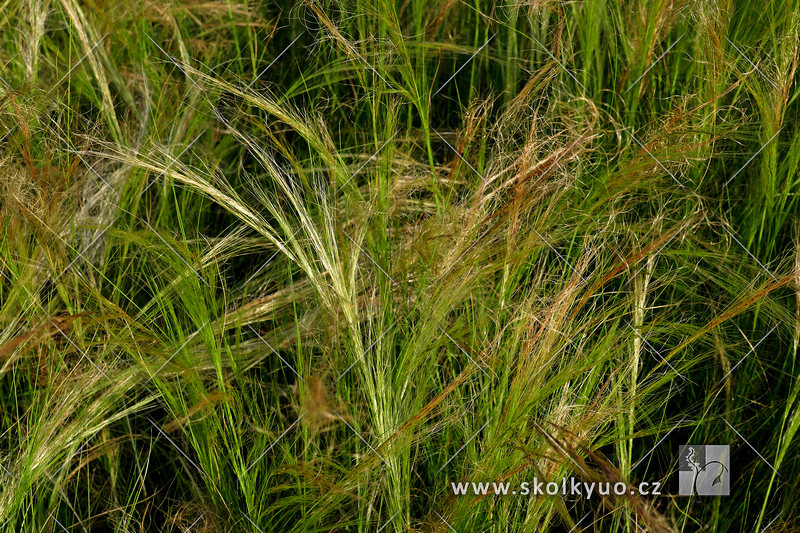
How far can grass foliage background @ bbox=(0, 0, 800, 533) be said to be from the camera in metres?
0.87

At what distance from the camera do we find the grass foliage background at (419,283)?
0.87 metres

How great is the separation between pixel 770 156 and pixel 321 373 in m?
0.62

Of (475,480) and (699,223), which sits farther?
(699,223)

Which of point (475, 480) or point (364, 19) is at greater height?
point (364, 19)

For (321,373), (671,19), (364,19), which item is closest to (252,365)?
(321,373)

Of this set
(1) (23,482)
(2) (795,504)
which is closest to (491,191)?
(2) (795,504)

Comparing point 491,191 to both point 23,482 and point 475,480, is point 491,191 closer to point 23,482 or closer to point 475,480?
point 475,480

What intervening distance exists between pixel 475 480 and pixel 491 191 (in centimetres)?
36

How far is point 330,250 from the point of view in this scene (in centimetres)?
87

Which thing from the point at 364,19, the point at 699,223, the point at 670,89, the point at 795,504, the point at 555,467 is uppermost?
the point at 364,19

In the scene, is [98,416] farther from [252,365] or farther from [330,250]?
[330,250]

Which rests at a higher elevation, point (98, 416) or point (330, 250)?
point (330, 250)

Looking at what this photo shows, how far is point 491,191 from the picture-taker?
966mm

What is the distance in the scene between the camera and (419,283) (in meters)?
0.89
